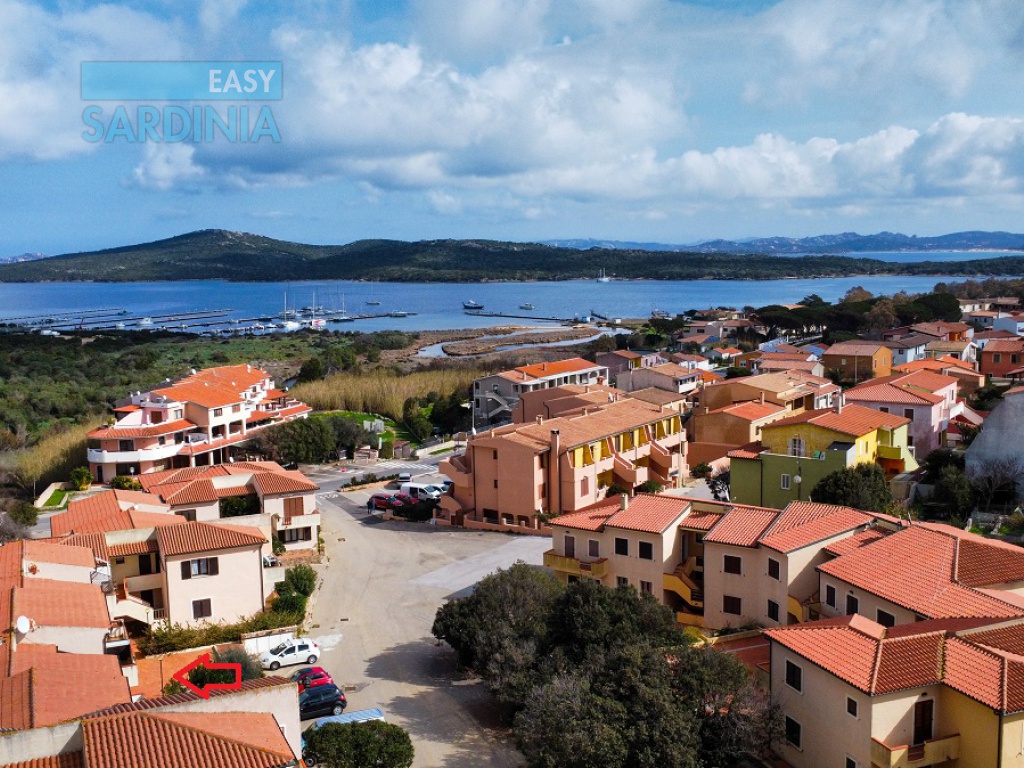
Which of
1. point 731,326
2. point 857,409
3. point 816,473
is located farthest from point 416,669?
point 731,326

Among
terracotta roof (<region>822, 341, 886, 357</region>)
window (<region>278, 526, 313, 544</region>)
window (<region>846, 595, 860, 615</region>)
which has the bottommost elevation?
window (<region>278, 526, 313, 544</region>)

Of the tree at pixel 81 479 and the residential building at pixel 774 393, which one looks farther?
the residential building at pixel 774 393

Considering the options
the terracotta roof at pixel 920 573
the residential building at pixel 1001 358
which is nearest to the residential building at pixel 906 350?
the residential building at pixel 1001 358

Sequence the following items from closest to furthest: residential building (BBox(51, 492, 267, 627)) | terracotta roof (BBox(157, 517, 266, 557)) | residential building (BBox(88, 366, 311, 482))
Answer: residential building (BBox(51, 492, 267, 627)), terracotta roof (BBox(157, 517, 266, 557)), residential building (BBox(88, 366, 311, 482))

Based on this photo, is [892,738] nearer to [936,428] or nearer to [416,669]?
[416,669]

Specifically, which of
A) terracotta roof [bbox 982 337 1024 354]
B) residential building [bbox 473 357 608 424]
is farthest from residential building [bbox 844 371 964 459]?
terracotta roof [bbox 982 337 1024 354]

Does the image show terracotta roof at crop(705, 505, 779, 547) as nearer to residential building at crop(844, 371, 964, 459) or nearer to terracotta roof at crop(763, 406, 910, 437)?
terracotta roof at crop(763, 406, 910, 437)

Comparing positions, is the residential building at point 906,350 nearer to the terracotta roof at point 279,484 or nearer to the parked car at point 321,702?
the terracotta roof at point 279,484
